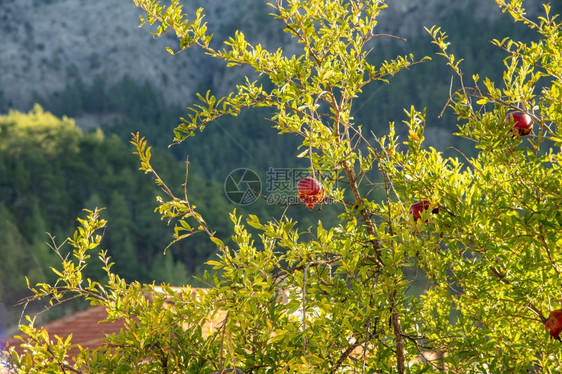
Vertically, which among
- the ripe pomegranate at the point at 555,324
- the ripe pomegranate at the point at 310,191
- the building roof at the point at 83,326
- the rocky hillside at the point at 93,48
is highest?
the rocky hillside at the point at 93,48

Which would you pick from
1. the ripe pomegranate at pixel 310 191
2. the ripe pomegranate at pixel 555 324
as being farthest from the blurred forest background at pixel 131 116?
the ripe pomegranate at pixel 555 324

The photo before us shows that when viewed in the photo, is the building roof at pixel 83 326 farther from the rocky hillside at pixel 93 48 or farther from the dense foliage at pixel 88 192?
the rocky hillside at pixel 93 48

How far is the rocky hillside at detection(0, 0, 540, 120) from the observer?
25.4 meters

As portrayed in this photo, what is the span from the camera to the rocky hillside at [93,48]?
83.3ft

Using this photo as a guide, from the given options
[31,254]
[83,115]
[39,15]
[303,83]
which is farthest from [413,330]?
[39,15]

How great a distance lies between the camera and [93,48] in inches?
1050

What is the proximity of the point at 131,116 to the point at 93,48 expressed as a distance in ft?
12.9

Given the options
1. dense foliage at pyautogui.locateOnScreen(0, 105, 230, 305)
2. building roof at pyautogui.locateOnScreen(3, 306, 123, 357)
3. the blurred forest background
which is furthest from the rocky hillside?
building roof at pyautogui.locateOnScreen(3, 306, 123, 357)

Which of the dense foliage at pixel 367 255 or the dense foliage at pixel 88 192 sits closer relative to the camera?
the dense foliage at pixel 367 255

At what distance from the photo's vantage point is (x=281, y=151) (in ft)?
74.5

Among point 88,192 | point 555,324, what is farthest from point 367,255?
point 88,192

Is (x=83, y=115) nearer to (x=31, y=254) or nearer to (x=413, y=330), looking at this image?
(x=31, y=254)

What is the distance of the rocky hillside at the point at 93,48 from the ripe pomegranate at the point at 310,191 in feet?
78.1

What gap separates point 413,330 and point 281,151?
21471 millimetres
